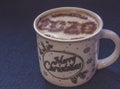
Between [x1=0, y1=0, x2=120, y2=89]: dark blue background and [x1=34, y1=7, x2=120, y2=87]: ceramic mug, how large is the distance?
0.08ft

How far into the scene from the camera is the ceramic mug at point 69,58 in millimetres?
394

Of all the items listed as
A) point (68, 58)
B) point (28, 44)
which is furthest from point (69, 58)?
point (28, 44)

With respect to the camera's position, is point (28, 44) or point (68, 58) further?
point (28, 44)

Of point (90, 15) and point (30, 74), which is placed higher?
point (90, 15)

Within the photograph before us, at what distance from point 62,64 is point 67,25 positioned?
63 millimetres

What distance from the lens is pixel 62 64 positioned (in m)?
0.41

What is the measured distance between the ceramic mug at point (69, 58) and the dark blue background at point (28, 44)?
0.02 m

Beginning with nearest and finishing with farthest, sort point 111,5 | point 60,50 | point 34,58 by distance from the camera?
point 60,50, point 34,58, point 111,5

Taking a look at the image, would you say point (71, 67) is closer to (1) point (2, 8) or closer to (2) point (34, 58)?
(2) point (34, 58)

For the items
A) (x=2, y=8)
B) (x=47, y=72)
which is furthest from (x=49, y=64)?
(x=2, y=8)

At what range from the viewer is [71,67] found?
41cm

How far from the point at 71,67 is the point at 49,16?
10 centimetres

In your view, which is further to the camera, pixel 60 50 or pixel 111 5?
pixel 111 5

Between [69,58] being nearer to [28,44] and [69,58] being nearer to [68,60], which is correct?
[68,60]
